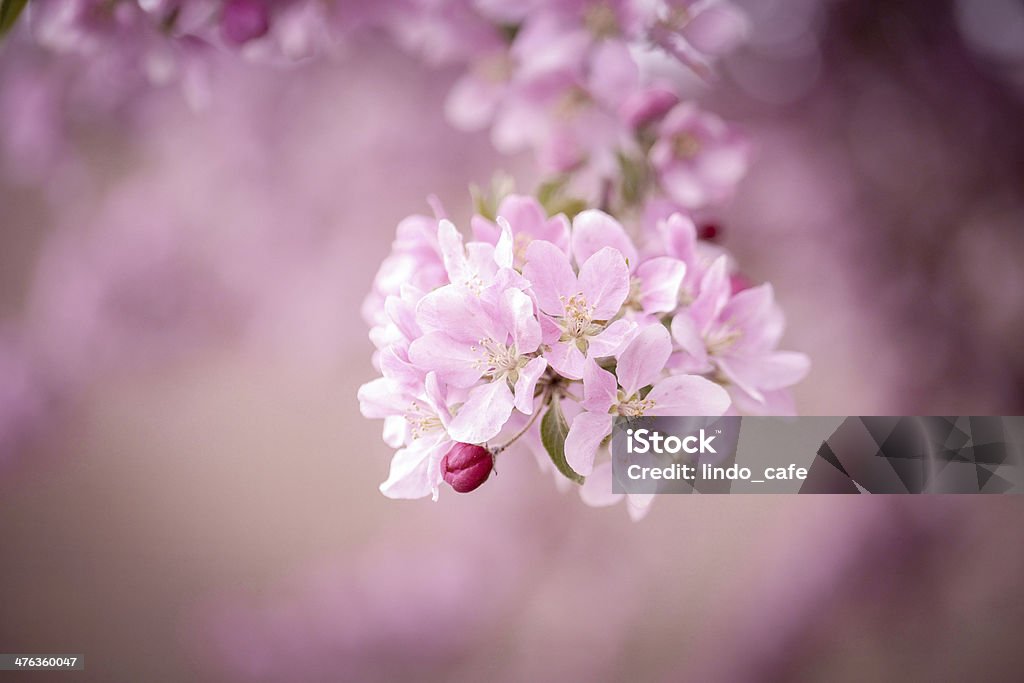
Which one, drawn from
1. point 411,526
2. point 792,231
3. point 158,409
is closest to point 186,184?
point 158,409

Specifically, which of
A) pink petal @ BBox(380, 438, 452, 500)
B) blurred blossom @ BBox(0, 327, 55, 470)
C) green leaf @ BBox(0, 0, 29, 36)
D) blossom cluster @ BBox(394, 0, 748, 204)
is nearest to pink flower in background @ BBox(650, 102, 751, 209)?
blossom cluster @ BBox(394, 0, 748, 204)

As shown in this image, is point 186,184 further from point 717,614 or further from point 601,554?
point 717,614

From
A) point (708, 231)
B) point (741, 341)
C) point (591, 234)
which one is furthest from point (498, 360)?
point (708, 231)

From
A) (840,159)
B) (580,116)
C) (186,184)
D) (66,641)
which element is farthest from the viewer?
(186,184)

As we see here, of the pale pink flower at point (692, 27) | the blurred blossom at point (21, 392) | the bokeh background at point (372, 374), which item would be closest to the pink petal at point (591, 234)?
the pale pink flower at point (692, 27)

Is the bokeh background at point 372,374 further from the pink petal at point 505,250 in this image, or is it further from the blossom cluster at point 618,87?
the pink petal at point 505,250

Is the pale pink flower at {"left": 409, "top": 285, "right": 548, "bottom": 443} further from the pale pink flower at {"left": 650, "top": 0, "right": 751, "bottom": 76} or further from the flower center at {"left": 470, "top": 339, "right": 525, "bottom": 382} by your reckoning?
the pale pink flower at {"left": 650, "top": 0, "right": 751, "bottom": 76}
